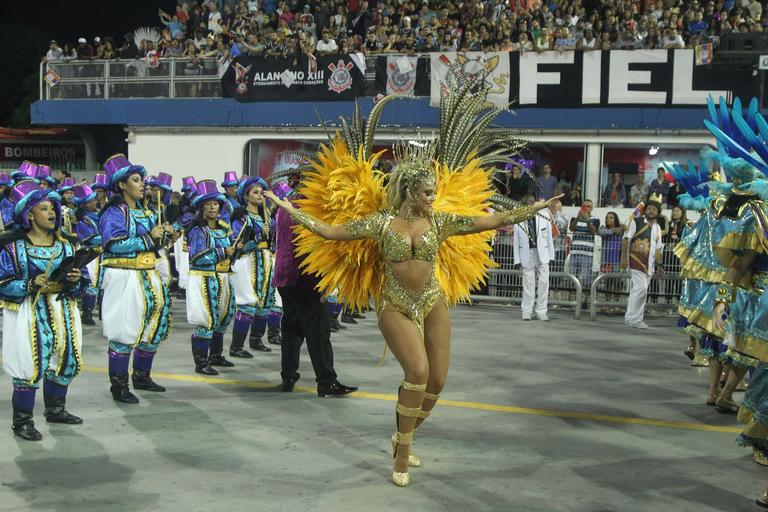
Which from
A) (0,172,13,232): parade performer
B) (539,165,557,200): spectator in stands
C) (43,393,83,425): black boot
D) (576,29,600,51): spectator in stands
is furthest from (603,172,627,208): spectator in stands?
(43,393,83,425): black boot

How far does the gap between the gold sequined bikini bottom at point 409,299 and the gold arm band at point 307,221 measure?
0.55m

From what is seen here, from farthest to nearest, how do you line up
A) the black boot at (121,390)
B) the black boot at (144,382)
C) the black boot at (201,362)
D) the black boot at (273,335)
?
the black boot at (273,335), the black boot at (201,362), the black boot at (144,382), the black boot at (121,390)

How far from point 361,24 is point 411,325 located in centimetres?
1696

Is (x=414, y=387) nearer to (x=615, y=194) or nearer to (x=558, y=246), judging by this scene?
(x=558, y=246)

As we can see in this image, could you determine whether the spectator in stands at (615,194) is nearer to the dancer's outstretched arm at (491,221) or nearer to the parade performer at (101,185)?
the parade performer at (101,185)

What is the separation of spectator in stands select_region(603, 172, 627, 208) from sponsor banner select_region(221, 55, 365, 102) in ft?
18.1

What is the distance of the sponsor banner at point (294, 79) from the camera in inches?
797

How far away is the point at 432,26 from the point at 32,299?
1517cm

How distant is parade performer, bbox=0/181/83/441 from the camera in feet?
22.8

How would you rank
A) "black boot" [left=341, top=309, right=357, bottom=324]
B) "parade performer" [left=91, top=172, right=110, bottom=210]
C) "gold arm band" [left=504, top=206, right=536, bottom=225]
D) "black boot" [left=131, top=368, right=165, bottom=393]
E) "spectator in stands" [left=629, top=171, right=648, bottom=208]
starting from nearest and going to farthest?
"gold arm band" [left=504, top=206, right=536, bottom=225] → "parade performer" [left=91, top=172, right=110, bottom=210] → "black boot" [left=131, top=368, right=165, bottom=393] → "black boot" [left=341, top=309, right=357, bottom=324] → "spectator in stands" [left=629, top=171, right=648, bottom=208]

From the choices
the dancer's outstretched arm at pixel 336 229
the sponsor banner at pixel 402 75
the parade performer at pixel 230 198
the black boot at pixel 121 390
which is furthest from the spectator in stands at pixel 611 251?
the dancer's outstretched arm at pixel 336 229

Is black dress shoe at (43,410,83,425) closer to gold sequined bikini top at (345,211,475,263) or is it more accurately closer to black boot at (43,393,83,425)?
black boot at (43,393,83,425)

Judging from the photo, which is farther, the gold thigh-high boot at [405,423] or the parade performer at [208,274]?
the parade performer at [208,274]

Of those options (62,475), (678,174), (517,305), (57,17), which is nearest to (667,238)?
(517,305)
